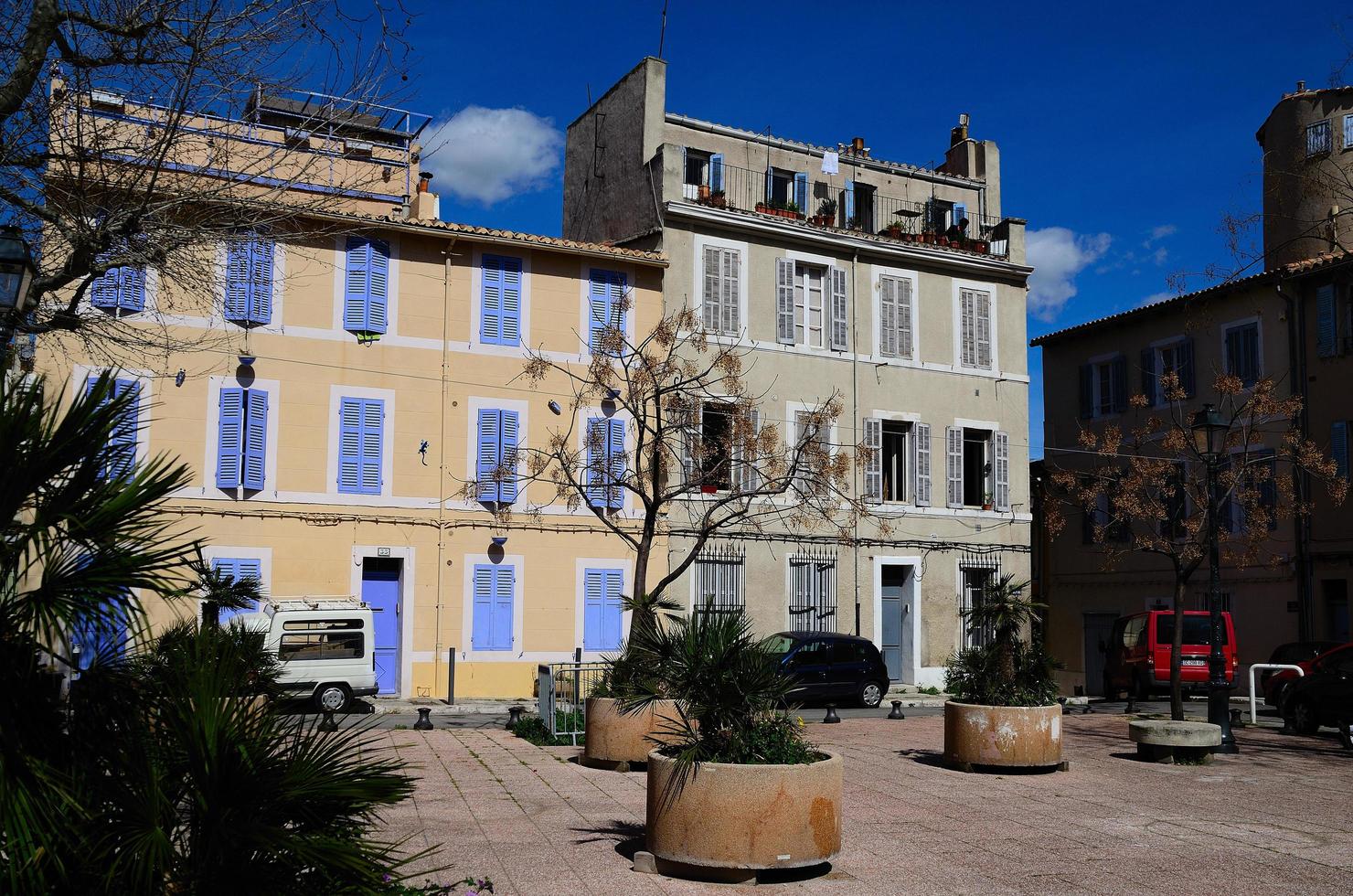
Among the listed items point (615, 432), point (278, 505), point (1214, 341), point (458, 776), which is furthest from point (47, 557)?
point (1214, 341)

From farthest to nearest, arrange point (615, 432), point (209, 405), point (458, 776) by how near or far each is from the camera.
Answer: point (615, 432) < point (209, 405) < point (458, 776)

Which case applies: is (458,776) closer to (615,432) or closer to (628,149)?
(615,432)

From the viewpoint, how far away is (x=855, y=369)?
27.3 metres

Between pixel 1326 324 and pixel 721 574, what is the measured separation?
14.9 metres

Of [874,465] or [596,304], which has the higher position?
[596,304]

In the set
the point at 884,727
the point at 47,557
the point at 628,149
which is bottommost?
the point at 884,727

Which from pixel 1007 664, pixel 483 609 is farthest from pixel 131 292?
pixel 1007 664

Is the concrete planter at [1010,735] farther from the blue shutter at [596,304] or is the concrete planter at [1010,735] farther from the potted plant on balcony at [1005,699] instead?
the blue shutter at [596,304]

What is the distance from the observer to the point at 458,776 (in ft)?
39.8

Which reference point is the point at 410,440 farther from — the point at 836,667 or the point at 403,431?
the point at 836,667

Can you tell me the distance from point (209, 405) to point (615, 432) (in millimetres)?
7597

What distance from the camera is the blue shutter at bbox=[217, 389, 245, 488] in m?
21.4

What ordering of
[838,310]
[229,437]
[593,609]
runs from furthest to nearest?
[838,310]
[593,609]
[229,437]

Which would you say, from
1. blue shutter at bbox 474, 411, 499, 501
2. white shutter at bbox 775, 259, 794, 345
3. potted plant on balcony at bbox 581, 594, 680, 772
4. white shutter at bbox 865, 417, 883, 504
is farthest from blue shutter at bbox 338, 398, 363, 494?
white shutter at bbox 865, 417, 883, 504
